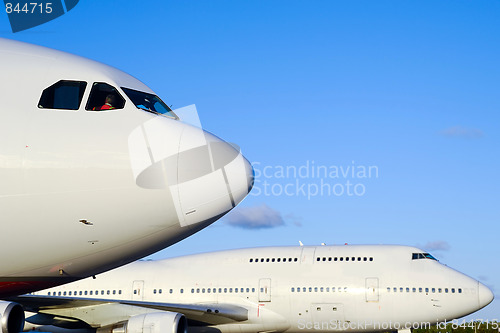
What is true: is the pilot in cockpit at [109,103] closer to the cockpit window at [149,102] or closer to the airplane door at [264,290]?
the cockpit window at [149,102]

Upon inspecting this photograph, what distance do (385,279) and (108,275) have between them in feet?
32.3

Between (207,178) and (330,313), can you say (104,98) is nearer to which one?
(207,178)

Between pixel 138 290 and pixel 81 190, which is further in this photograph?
pixel 138 290

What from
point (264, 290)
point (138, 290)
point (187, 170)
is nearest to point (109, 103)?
point (187, 170)

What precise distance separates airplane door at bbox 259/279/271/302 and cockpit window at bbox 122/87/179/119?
1722 centimetres

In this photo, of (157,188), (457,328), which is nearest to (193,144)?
(157,188)

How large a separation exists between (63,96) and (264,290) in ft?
59.1

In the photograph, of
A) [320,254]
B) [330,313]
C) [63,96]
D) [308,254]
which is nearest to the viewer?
[63,96]

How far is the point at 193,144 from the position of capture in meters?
5.33

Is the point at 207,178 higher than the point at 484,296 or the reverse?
the reverse

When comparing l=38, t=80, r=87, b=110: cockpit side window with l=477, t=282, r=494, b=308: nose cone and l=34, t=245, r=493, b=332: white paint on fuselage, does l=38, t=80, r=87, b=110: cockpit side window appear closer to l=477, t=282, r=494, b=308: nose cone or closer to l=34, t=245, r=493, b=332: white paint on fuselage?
l=34, t=245, r=493, b=332: white paint on fuselage

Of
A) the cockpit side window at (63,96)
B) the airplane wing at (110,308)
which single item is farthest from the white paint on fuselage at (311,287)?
the cockpit side window at (63,96)

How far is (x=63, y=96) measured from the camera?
213 inches

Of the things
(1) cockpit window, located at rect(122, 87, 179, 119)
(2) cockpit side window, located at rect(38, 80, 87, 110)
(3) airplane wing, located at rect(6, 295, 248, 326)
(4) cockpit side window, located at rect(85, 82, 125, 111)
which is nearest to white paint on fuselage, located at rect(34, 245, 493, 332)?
(3) airplane wing, located at rect(6, 295, 248, 326)
